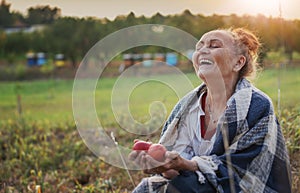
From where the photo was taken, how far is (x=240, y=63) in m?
2.85

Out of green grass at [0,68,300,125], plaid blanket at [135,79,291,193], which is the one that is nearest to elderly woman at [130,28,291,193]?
plaid blanket at [135,79,291,193]

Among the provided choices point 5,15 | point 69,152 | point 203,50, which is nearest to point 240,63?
point 203,50

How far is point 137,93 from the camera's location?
10.2 meters

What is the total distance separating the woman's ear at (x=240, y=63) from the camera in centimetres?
284

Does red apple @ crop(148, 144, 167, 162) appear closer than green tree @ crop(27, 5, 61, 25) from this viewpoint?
Yes

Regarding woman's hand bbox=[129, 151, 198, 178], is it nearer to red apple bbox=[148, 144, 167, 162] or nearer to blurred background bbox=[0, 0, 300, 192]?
red apple bbox=[148, 144, 167, 162]

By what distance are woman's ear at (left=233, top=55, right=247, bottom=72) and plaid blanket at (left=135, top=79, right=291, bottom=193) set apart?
133 mm

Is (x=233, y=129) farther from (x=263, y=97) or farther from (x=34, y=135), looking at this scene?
(x=34, y=135)

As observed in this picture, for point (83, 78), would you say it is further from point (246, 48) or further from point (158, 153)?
point (158, 153)

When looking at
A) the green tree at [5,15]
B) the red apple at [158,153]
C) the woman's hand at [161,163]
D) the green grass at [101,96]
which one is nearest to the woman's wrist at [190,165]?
the woman's hand at [161,163]

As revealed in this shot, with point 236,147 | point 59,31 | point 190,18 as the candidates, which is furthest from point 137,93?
point 236,147

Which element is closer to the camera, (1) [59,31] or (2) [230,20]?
(2) [230,20]

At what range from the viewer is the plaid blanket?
2562mm

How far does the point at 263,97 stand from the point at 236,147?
0.28 metres
